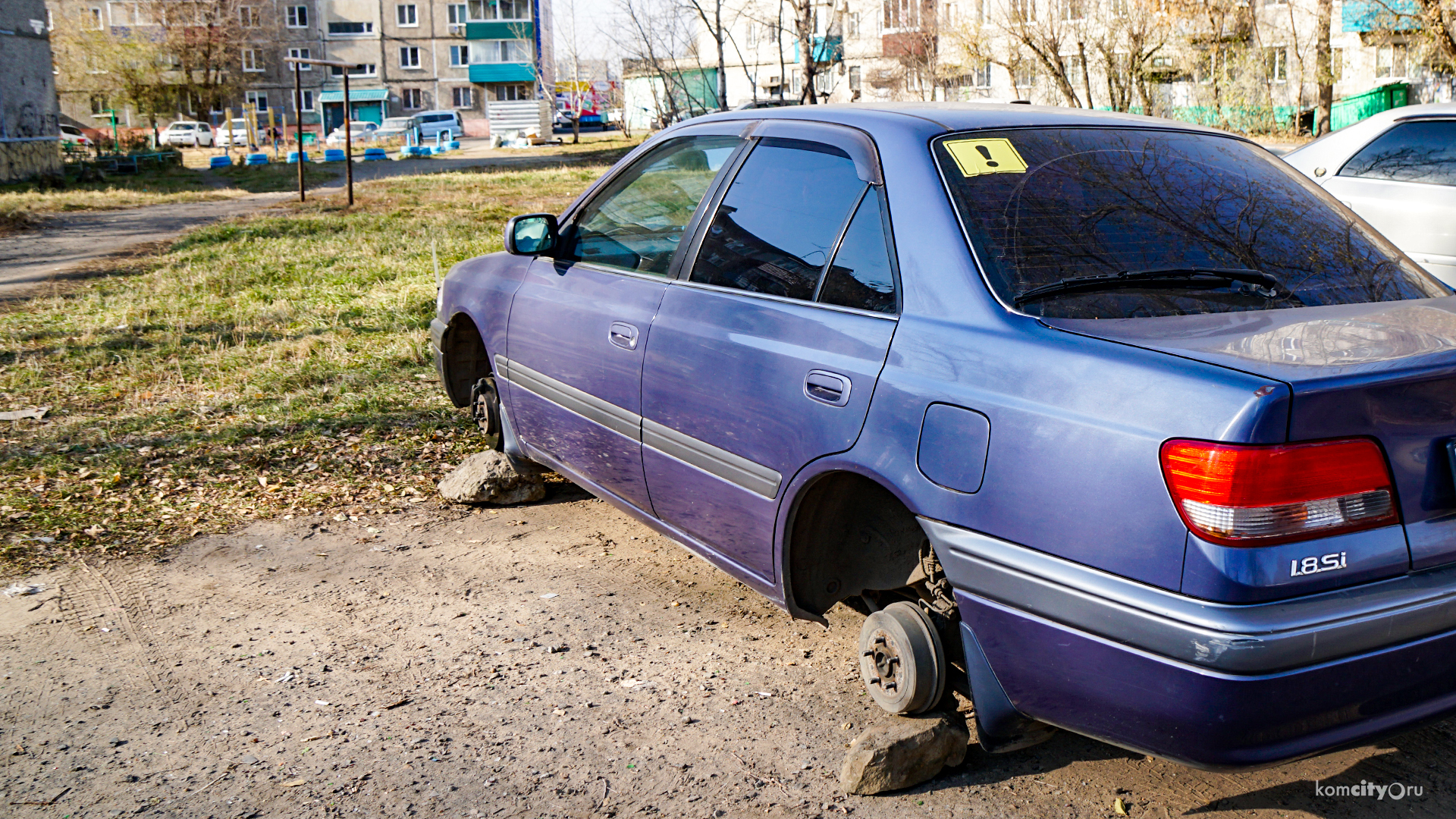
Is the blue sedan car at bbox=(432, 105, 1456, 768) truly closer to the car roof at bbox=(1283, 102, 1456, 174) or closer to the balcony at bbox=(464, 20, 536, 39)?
the car roof at bbox=(1283, 102, 1456, 174)

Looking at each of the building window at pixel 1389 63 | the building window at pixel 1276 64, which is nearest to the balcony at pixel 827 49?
the building window at pixel 1276 64

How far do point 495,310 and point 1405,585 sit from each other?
11.3ft

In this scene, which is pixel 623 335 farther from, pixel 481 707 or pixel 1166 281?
pixel 1166 281

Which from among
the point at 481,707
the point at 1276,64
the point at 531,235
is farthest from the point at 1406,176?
the point at 1276,64

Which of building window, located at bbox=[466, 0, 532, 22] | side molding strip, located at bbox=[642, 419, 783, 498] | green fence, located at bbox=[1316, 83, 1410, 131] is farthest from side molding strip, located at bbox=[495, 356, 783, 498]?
building window, located at bbox=[466, 0, 532, 22]

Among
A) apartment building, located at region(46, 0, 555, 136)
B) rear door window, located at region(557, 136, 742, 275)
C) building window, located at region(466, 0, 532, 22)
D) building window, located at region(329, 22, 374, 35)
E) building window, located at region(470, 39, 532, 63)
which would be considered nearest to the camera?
rear door window, located at region(557, 136, 742, 275)

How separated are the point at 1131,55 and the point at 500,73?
148ft

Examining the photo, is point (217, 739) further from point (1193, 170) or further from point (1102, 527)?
point (1193, 170)

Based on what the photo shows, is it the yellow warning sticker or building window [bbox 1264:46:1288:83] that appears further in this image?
building window [bbox 1264:46:1288:83]

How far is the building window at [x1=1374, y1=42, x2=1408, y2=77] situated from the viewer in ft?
124

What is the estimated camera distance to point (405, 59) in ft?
225

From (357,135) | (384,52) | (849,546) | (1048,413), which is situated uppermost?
(384,52)

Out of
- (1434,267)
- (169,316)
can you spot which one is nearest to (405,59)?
(169,316)

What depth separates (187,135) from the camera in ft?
186
